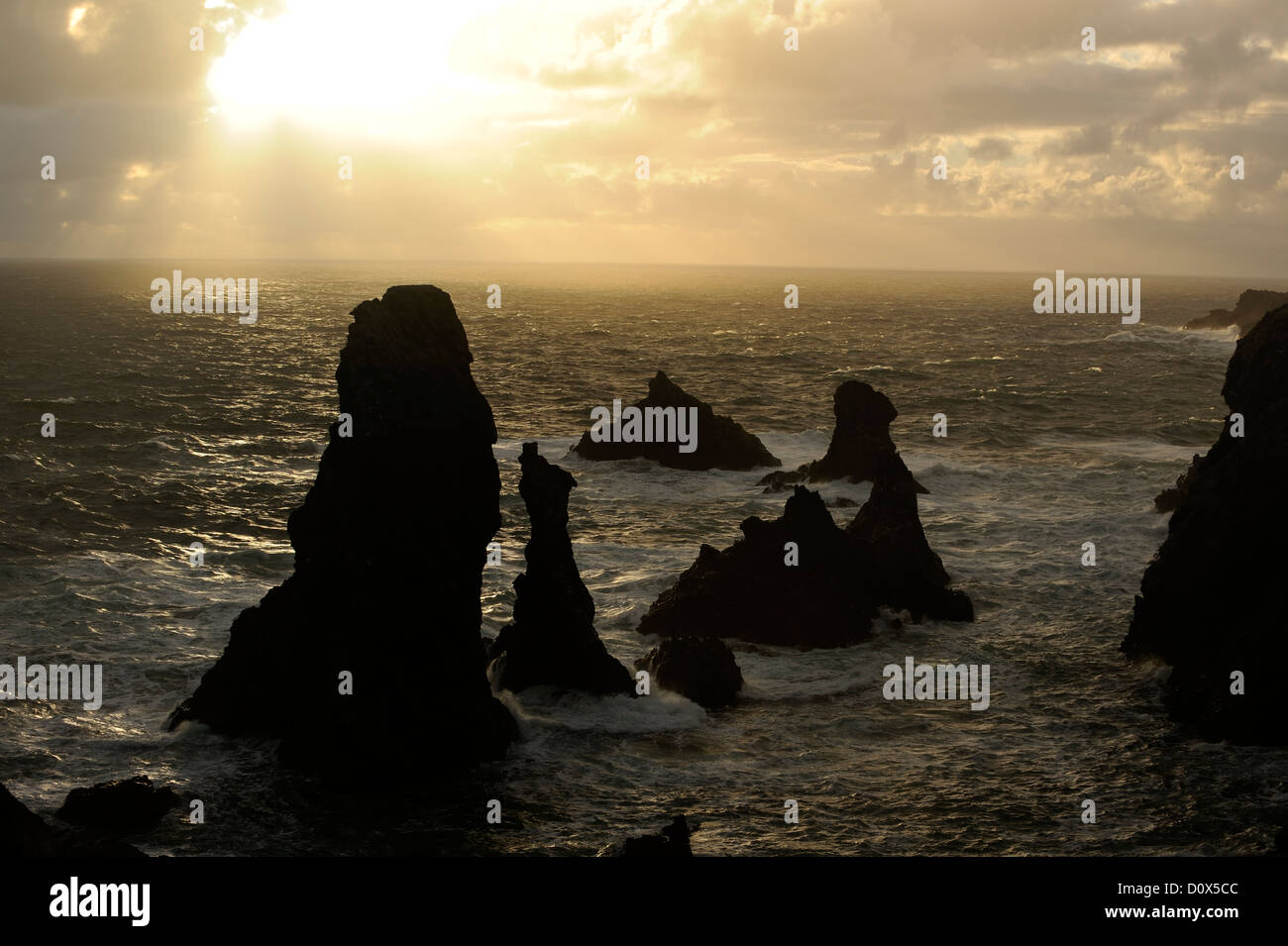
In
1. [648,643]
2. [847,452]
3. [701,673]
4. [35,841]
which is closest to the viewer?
[35,841]

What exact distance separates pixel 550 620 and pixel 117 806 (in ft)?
36.8

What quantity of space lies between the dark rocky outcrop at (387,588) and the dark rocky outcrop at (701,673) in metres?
4.86

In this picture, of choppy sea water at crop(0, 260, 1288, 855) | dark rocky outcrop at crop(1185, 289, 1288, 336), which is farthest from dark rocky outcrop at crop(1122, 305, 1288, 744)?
dark rocky outcrop at crop(1185, 289, 1288, 336)

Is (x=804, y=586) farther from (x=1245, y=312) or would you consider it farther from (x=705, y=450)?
(x=1245, y=312)

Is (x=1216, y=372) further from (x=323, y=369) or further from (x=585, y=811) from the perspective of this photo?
(x=585, y=811)

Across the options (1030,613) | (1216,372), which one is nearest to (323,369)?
(1216,372)

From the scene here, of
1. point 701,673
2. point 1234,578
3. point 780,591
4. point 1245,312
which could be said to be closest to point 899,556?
point 780,591

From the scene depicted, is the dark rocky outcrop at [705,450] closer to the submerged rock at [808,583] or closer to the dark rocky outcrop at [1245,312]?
the submerged rock at [808,583]

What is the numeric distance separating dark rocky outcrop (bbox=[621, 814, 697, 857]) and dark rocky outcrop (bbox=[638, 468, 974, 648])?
16.7m

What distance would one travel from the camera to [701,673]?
31797mm

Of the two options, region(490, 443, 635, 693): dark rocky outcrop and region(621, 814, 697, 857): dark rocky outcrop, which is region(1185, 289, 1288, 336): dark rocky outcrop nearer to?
region(490, 443, 635, 693): dark rocky outcrop

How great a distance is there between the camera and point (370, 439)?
28516mm

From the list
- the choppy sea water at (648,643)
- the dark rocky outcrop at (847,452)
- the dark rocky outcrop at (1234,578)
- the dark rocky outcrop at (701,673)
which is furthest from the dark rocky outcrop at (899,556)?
the dark rocky outcrop at (847,452)

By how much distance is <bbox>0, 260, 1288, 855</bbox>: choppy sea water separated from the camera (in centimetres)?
2528
